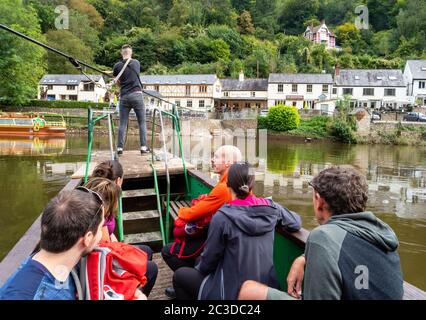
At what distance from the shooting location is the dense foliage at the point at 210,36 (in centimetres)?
4547

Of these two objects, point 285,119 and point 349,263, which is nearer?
point 349,263

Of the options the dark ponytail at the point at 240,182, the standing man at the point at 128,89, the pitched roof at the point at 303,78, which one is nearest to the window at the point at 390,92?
the pitched roof at the point at 303,78

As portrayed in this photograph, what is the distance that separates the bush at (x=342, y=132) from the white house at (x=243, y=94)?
58.6ft

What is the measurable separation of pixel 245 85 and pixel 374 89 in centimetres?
1908

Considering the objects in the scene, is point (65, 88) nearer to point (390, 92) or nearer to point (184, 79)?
point (184, 79)

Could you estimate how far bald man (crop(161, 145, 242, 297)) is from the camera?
322cm

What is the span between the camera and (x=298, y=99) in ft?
178

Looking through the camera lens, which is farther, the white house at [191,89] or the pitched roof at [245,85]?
the pitched roof at [245,85]

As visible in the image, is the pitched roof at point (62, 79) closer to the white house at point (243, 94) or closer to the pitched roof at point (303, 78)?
the white house at point (243, 94)

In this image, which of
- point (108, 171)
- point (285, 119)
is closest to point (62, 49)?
point (285, 119)

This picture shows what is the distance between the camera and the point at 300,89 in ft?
178

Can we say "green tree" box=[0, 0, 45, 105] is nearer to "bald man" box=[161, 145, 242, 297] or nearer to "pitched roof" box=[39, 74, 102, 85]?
"pitched roof" box=[39, 74, 102, 85]

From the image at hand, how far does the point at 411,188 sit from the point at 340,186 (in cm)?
1694

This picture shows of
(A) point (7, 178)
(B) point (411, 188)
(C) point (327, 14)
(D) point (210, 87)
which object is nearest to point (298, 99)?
(D) point (210, 87)
